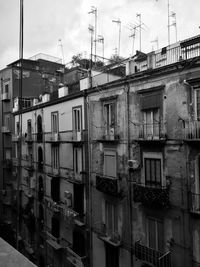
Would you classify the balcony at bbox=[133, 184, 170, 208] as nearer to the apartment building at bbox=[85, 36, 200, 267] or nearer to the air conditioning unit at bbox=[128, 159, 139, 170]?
the apartment building at bbox=[85, 36, 200, 267]

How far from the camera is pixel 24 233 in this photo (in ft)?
89.1

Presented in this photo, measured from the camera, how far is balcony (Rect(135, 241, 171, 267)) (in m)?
11.5

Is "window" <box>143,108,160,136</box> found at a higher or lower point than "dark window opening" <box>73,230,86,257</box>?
higher

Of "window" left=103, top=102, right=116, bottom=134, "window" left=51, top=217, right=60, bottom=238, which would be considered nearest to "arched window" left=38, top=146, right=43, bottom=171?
"window" left=51, top=217, right=60, bottom=238

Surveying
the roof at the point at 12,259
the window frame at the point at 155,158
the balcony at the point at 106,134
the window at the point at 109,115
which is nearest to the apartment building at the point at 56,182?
the balcony at the point at 106,134

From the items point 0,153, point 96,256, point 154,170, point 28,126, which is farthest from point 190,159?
point 0,153

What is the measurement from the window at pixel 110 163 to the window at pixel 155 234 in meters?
3.38

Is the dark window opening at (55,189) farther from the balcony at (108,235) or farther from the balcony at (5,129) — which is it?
the balcony at (5,129)

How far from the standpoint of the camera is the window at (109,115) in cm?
1502

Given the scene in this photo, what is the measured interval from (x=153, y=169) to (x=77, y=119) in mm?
7299

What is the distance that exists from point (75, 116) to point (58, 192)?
635 cm

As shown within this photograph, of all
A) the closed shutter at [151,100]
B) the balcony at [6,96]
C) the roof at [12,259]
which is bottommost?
the roof at [12,259]

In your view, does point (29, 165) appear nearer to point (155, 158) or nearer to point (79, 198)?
point (79, 198)

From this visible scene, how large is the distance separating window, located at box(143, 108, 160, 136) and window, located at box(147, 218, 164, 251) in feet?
13.6
